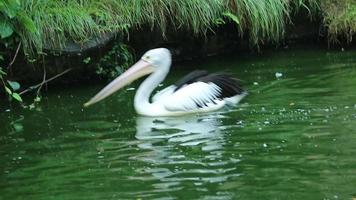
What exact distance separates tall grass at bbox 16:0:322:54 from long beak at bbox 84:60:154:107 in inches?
55.5

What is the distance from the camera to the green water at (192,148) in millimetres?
5195

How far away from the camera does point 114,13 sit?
392 inches

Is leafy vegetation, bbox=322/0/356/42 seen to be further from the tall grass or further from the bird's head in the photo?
the bird's head

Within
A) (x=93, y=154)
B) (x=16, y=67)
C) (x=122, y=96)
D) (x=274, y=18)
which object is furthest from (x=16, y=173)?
(x=274, y=18)

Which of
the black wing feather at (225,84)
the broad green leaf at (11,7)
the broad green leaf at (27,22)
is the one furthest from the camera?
the broad green leaf at (27,22)

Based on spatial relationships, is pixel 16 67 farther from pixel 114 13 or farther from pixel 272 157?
pixel 272 157

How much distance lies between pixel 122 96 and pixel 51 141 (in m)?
2.32

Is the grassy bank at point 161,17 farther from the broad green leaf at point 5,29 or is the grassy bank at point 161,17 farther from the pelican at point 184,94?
the pelican at point 184,94

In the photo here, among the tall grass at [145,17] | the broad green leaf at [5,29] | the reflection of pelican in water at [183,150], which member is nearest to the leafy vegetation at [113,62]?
the tall grass at [145,17]

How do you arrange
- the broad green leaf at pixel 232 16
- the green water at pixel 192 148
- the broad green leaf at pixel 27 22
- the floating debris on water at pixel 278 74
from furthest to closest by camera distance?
the broad green leaf at pixel 232 16 → the floating debris on water at pixel 278 74 → the broad green leaf at pixel 27 22 → the green water at pixel 192 148

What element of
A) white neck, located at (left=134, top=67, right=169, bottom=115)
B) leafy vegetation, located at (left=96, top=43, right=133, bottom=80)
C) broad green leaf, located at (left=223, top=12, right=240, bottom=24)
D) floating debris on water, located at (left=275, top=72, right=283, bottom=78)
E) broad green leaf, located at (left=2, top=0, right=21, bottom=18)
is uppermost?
broad green leaf, located at (left=2, top=0, right=21, bottom=18)

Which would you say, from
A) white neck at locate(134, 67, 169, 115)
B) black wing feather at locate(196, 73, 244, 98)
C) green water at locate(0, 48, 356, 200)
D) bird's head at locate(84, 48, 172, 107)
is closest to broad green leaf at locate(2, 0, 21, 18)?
green water at locate(0, 48, 356, 200)

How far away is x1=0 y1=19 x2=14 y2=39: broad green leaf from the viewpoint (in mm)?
8672

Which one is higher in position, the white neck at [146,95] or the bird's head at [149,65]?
the bird's head at [149,65]
